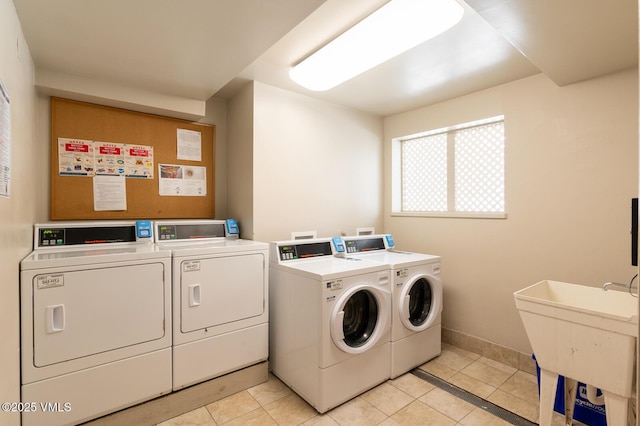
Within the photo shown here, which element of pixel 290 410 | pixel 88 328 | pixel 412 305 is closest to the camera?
pixel 88 328

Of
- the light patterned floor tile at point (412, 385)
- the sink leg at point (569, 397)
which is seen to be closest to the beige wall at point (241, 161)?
the light patterned floor tile at point (412, 385)

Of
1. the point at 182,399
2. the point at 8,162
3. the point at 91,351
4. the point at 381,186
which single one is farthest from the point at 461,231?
the point at 8,162

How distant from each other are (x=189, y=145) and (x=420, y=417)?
9.20 ft

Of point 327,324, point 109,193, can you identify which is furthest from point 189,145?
point 327,324

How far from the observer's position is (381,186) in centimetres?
372

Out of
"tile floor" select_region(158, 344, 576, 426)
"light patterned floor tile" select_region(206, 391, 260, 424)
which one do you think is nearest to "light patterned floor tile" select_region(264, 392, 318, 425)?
"tile floor" select_region(158, 344, 576, 426)

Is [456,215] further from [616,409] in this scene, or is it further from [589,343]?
[616,409]

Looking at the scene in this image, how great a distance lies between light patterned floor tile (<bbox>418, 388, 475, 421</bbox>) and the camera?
201cm

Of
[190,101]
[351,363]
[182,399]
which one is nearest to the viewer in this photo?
[182,399]

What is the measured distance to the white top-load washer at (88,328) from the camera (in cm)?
155

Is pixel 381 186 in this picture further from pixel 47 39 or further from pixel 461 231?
pixel 47 39

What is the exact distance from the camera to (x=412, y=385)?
234cm

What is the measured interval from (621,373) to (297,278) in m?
1.72

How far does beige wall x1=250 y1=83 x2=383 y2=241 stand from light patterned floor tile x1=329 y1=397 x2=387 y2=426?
1418 mm
